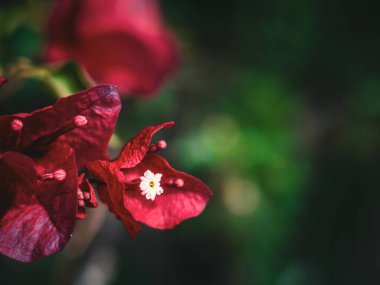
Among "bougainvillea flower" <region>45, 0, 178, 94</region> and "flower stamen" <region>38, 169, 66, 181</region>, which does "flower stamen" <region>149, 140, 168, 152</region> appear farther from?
"bougainvillea flower" <region>45, 0, 178, 94</region>

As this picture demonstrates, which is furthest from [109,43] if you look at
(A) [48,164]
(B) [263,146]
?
(B) [263,146]

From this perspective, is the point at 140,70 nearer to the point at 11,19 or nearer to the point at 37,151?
the point at 11,19

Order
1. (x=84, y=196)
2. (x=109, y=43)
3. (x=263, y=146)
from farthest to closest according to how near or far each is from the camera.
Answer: (x=263, y=146)
(x=109, y=43)
(x=84, y=196)

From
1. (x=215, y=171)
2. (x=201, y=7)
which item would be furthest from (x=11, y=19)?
(x=201, y=7)

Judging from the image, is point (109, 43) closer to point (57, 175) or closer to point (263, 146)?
point (57, 175)

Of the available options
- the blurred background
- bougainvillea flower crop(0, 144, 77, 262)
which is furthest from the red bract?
the blurred background
